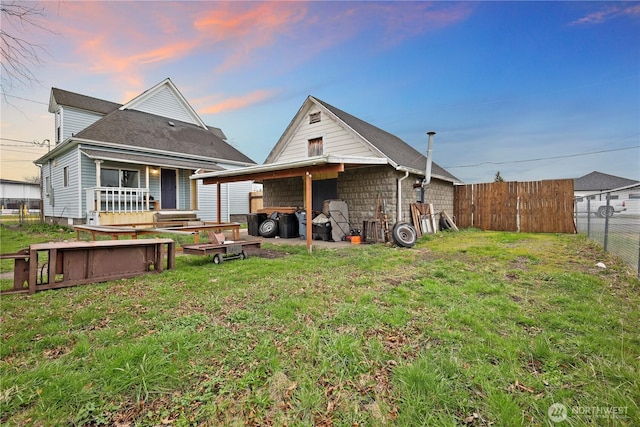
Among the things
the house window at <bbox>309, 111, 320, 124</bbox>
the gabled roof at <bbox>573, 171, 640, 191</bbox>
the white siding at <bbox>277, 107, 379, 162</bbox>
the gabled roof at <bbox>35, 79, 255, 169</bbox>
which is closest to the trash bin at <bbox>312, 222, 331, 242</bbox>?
the white siding at <bbox>277, 107, 379, 162</bbox>

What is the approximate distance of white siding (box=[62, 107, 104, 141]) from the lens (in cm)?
1377

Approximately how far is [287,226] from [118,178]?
9.31 meters

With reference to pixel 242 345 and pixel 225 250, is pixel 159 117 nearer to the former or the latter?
pixel 225 250

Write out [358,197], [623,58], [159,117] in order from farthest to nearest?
[159,117]
[623,58]
[358,197]

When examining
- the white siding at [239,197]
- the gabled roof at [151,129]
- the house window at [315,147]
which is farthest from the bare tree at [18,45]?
the white siding at [239,197]

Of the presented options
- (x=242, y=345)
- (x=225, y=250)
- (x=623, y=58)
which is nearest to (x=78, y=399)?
(x=242, y=345)

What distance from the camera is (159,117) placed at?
52.5 ft

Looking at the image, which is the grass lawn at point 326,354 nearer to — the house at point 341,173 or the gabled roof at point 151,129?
the house at point 341,173

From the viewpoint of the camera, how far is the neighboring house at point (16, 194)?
33872 mm

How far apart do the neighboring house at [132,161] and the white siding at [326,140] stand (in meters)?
5.42

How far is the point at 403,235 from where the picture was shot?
8211 mm

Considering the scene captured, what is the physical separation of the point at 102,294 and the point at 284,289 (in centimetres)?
251

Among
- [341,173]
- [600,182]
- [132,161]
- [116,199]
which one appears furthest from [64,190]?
[600,182]

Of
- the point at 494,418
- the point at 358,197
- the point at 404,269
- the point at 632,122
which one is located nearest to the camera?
the point at 494,418
